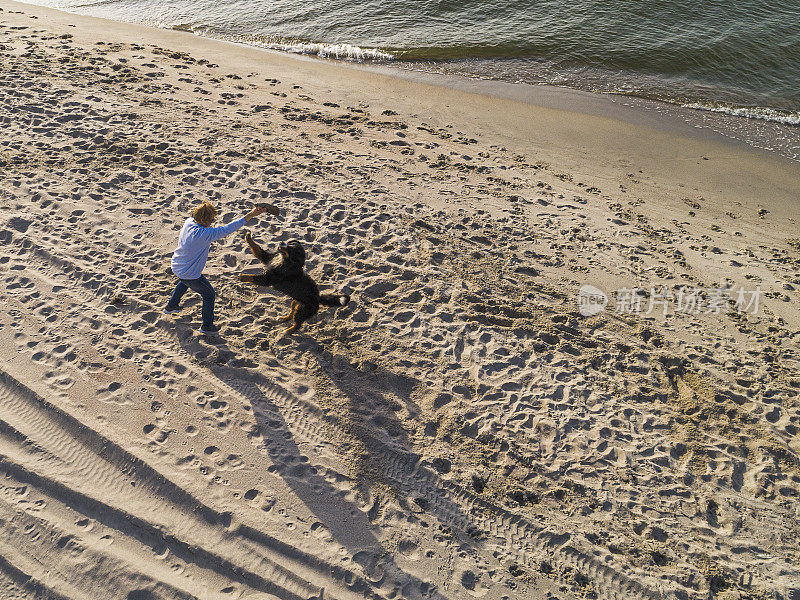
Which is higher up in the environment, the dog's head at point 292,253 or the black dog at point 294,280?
the dog's head at point 292,253

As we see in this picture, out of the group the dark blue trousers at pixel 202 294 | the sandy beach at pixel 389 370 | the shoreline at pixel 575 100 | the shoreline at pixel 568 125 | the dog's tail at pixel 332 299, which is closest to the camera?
the sandy beach at pixel 389 370

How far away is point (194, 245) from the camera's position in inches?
200

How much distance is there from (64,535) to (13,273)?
358cm

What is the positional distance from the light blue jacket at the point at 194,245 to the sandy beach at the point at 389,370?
859 millimetres

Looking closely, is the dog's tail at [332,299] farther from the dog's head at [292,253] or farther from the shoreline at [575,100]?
the shoreline at [575,100]

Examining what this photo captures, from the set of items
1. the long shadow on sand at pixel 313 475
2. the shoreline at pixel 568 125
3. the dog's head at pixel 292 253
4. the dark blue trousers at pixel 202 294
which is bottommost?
the long shadow on sand at pixel 313 475

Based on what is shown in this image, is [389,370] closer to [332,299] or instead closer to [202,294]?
[332,299]

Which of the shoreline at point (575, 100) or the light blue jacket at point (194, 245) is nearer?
the light blue jacket at point (194, 245)

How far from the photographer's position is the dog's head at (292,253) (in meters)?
5.24

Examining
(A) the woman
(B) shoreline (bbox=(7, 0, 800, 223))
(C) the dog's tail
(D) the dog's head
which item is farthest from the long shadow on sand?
(B) shoreline (bbox=(7, 0, 800, 223))

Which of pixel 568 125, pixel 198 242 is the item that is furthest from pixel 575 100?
pixel 198 242

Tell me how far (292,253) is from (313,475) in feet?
7.04

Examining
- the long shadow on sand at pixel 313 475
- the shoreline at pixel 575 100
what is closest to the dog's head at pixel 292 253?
the long shadow on sand at pixel 313 475

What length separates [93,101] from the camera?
31.4 feet
